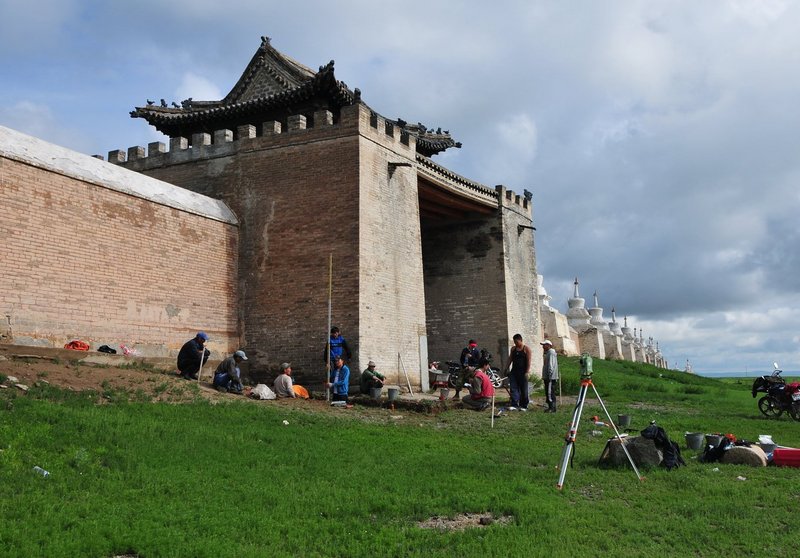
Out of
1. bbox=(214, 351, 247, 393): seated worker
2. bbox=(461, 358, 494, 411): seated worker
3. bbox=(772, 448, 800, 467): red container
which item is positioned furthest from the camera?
bbox=(461, 358, 494, 411): seated worker

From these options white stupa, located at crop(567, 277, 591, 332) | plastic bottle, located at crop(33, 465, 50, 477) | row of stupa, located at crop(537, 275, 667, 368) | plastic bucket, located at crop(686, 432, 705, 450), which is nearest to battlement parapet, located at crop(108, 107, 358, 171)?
plastic bucket, located at crop(686, 432, 705, 450)

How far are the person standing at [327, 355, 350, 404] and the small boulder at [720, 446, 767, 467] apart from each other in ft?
22.3

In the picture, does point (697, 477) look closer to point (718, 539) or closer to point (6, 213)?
point (718, 539)

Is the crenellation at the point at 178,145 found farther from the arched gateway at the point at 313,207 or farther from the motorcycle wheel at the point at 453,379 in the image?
the motorcycle wheel at the point at 453,379

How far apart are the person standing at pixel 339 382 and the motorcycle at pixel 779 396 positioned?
8.31m

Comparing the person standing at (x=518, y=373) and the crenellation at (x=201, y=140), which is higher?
the crenellation at (x=201, y=140)

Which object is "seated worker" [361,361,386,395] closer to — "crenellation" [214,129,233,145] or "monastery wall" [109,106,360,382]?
"monastery wall" [109,106,360,382]

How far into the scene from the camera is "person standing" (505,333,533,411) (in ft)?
45.9

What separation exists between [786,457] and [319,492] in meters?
5.91

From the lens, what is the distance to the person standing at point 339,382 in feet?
45.3

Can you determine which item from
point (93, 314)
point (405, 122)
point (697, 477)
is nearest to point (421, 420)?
point (697, 477)

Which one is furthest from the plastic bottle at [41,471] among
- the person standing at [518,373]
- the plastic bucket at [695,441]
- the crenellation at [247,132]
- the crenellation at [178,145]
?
the crenellation at [178,145]

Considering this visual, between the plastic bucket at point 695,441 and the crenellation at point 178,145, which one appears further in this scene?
the crenellation at point 178,145

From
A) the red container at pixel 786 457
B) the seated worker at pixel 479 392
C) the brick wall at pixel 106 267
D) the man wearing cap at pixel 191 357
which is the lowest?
the red container at pixel 786 457
